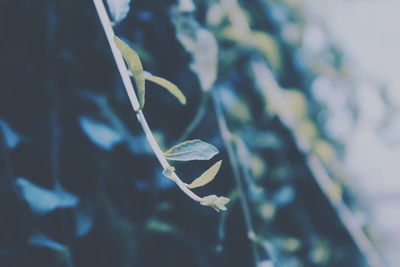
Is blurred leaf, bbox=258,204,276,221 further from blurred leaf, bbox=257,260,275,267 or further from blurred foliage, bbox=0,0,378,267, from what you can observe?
blurred leaf, bbox=257,260,275,267

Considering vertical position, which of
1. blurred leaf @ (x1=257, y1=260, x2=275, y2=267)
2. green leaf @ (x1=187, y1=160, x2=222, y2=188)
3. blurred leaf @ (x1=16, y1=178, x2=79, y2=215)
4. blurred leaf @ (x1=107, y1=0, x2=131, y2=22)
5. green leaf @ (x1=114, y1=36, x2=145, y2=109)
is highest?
blurred leaf @ (x1=107, y1=0, x2=131, y2=22)

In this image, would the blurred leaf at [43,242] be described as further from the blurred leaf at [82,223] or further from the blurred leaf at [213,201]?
the blurred leaf at [213,201]

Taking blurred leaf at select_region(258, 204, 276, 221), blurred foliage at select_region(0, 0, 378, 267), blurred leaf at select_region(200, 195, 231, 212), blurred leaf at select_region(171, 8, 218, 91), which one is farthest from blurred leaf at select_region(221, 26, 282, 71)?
blurred leaf at select_region(200, 195, 231, 212)

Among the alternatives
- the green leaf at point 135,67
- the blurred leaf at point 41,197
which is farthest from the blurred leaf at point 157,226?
the green leaf at point 135,67

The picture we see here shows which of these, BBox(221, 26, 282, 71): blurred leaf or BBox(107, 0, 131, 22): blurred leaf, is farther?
BBox(221, 26, 282, 71): blurred leaf

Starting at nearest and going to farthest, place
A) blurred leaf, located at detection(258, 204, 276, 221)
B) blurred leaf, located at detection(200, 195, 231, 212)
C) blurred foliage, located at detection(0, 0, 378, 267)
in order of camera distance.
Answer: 1. blurred leaf, located at detection(200, 195, 231, 212)
2. blurred foliage, located at detection(0, 0, 378, 267)
3. blurred leaf, located at detection(258, 204, 276, 221)

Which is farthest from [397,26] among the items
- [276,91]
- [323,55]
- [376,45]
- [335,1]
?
[276,91]

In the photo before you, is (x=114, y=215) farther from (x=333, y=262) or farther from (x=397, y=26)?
(x=397, y=26)

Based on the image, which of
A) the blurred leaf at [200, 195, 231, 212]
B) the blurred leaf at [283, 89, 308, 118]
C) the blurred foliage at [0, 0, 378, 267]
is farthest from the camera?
the blurred leaf at [283, 89, 308, 118]
